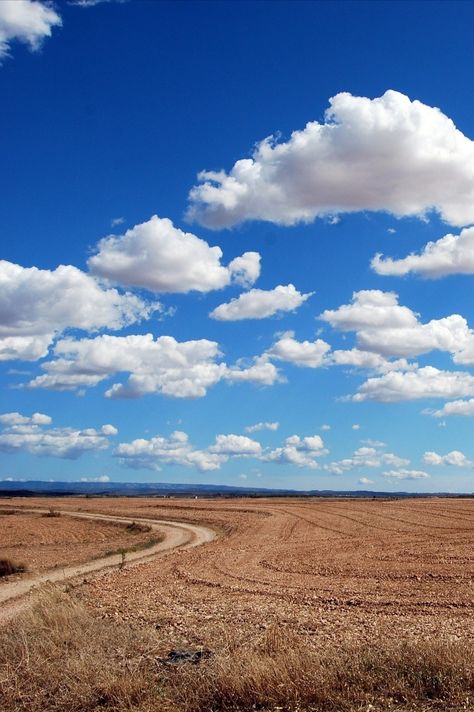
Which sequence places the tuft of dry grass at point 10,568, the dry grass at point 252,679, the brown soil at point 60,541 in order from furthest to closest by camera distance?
the brown soil at point 60,541 → the tuft of dry grass at point 10,568 → the dry grass at point 252,679

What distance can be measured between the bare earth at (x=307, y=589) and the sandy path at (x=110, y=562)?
4.98 feet

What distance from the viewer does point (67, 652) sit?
13391 millimetres

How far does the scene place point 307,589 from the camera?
2286cm

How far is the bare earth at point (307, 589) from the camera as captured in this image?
53.3 ft

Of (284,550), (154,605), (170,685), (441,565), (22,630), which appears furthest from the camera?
(284,550)

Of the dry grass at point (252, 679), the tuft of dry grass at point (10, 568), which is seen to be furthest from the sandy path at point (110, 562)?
the dry grass at point (252, 679)

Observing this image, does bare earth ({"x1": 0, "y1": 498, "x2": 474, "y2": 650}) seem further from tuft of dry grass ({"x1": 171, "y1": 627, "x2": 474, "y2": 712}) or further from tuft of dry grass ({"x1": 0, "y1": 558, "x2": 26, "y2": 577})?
tuft of dry grass ({"x1": 0, "y1": 558, "x2": 26, "y2": 577})

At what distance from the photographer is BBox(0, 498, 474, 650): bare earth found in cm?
1623

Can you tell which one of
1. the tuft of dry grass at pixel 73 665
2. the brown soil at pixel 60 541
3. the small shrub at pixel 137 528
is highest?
the tuft of dry grass at pixel 73 665

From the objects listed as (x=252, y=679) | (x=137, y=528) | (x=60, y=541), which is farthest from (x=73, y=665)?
(x=137, y=528)

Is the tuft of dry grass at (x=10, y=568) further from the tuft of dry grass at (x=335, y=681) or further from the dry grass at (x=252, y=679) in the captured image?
the tuft of dry grass at (x=335, y=681)

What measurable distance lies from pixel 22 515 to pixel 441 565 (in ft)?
215

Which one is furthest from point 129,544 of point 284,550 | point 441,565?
point 441,565

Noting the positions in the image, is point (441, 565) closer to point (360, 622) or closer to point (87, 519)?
point (360, 622)
